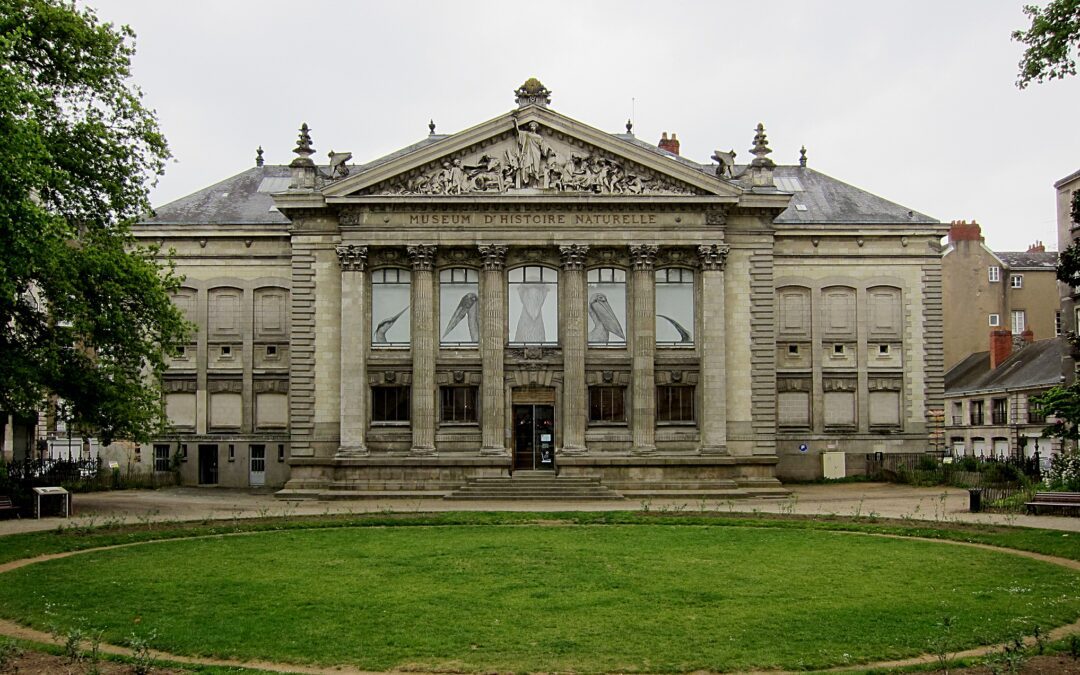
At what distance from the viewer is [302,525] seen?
101 feet

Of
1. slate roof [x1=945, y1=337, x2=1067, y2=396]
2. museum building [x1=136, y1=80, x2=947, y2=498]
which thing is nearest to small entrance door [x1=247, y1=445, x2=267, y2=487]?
museum building [x1=136, y1=80, x2=947, y2=498]

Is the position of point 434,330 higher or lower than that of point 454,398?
higher

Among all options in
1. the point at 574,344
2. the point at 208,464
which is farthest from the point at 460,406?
the point at 208,464

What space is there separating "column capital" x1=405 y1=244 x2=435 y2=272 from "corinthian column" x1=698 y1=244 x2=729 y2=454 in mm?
11349

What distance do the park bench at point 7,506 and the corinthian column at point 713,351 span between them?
26010 millimetres

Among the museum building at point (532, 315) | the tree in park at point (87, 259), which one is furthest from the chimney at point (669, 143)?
the tree in park at point (87, 259)

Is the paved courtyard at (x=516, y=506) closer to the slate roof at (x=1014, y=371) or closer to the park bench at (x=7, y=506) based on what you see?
the park bench at (x=7, y=506)

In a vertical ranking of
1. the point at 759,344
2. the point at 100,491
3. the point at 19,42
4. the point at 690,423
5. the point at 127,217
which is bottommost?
the point at 100,491

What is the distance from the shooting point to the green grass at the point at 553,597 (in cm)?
1495

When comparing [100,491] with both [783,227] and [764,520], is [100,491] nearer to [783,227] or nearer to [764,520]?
[764,520]

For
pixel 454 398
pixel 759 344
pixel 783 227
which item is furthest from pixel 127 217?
pixel 783 227

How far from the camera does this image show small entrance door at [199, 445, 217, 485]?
5388 cm

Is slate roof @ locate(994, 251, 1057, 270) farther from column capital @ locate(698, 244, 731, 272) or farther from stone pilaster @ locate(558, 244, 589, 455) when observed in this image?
stone pilaster @ locate(558, 244, 589, 455)

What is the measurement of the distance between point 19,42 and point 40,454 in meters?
36.3
